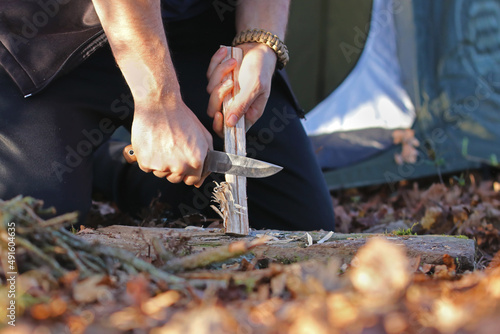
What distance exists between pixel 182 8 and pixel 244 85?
56 cm

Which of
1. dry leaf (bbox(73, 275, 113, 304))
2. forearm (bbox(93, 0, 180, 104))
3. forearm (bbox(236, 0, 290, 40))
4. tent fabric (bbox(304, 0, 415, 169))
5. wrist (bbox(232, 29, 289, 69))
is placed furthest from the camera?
tent fabric (bbox(304, 0, 415, 169))

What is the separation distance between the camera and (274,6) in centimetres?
233

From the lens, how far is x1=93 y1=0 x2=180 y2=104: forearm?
5.52 feet

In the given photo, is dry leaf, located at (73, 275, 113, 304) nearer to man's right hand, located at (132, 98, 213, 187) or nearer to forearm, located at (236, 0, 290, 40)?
man's right hand, located at (132, 98, 213, 187)


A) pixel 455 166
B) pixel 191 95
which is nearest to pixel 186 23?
pixel 191 95

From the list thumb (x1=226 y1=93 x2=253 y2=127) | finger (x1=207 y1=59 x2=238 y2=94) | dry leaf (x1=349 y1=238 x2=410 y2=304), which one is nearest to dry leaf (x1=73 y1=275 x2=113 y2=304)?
dry leaf (x1=349 y1=238 x2=410 y2=304)

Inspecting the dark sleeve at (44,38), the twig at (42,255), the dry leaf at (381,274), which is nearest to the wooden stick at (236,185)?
the dark sleeve at (44,38)

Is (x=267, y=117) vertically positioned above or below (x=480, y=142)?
above

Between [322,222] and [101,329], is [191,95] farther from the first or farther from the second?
[101,329]

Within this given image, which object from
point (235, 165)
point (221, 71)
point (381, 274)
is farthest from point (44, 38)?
point (381, 274)

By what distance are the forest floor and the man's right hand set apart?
1.86ft

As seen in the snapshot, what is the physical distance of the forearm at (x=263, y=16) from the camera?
2287 millimetres

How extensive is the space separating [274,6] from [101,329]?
6.19 ft

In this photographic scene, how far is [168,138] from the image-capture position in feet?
5.74
